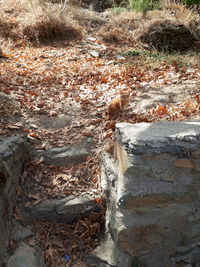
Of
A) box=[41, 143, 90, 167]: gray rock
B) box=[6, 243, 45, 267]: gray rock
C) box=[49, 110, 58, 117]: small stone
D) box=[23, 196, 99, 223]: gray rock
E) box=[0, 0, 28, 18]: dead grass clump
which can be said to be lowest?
box=[6, 243, 45, 267]: gray rock

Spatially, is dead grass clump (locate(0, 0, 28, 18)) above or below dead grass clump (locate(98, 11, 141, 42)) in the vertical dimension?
above

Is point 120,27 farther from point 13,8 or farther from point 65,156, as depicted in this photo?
point 65,156

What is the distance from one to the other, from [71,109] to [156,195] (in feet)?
6.60

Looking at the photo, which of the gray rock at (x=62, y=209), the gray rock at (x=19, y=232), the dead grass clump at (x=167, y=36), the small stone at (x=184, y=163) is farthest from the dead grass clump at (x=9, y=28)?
the small stone at (x=184, y=163)

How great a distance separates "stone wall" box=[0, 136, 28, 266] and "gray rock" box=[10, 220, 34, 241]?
58 millimetres

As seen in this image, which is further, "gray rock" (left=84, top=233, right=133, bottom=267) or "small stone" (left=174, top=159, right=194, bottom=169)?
"gray rock" (left=84, top=233, right=133, bottom=267)

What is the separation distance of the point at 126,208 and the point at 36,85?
115 inches

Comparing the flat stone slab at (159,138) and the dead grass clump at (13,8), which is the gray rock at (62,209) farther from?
the dead grass clump at (13,8)

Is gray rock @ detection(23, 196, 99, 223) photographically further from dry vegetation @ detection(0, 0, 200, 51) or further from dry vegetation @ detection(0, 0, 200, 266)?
dry vegetation @ detection(0, 0, 200, 51)

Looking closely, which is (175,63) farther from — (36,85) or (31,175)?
(31,175)

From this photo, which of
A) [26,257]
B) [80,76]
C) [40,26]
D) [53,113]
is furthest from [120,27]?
[26,257]

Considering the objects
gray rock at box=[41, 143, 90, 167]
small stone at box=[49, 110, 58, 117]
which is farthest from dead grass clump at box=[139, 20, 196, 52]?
gray rock at box=[41, 143, 90, 167]

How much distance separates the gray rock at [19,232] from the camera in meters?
2.75

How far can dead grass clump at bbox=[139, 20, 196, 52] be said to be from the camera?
7.32 meters
